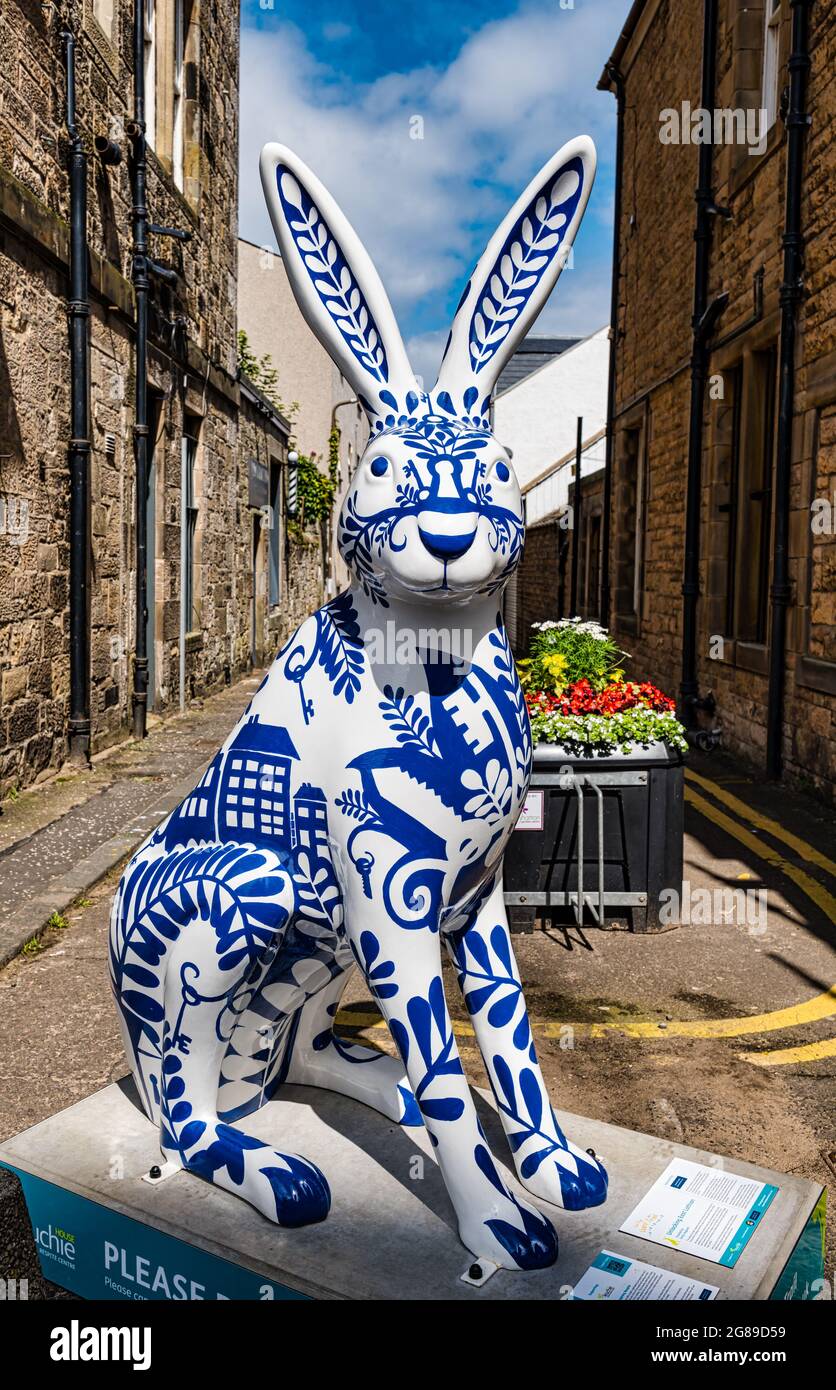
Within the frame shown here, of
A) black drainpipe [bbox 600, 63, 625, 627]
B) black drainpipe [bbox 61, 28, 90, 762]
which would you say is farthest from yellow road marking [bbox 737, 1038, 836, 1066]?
black drainpipe [bbox 600, 63, 625, 627]

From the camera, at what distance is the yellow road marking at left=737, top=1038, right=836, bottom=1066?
3.94m

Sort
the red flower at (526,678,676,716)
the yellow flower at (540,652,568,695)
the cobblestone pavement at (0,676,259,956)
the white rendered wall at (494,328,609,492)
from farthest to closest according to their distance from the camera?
the white rendered wall at (494,328,609,492) < the cobblestone pavement at (0,676,259,956) < the yellow flower at (540,652,568,695) < the red flower at (526,678,676,716)

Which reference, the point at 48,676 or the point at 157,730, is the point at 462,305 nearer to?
the point at 48,676

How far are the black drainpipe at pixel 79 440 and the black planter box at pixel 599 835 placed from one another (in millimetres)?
4674

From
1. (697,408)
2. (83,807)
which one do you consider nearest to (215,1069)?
(83,807)

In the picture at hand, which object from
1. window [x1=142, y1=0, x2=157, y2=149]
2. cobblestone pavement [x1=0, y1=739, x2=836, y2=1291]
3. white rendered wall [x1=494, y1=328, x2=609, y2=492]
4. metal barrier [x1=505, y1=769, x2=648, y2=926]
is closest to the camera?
cobblestone pavement [x1=0, y1=739, x2=836, y2=1291]

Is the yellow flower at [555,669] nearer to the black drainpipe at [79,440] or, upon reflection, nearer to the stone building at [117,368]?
the stone building at [117,368]

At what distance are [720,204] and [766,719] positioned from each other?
5.50 metres

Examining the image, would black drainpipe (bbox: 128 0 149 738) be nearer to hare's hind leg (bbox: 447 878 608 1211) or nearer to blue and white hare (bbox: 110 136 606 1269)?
blue and white hare (bbox: 110 136 606 1269)

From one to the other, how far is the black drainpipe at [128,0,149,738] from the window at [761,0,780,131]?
18.9 ft

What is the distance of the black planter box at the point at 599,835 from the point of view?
207 inches

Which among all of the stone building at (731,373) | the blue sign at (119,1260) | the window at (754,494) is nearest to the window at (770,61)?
the stone building at (731,373)

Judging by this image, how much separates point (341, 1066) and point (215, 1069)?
51 centimetres

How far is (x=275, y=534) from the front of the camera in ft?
65.6
